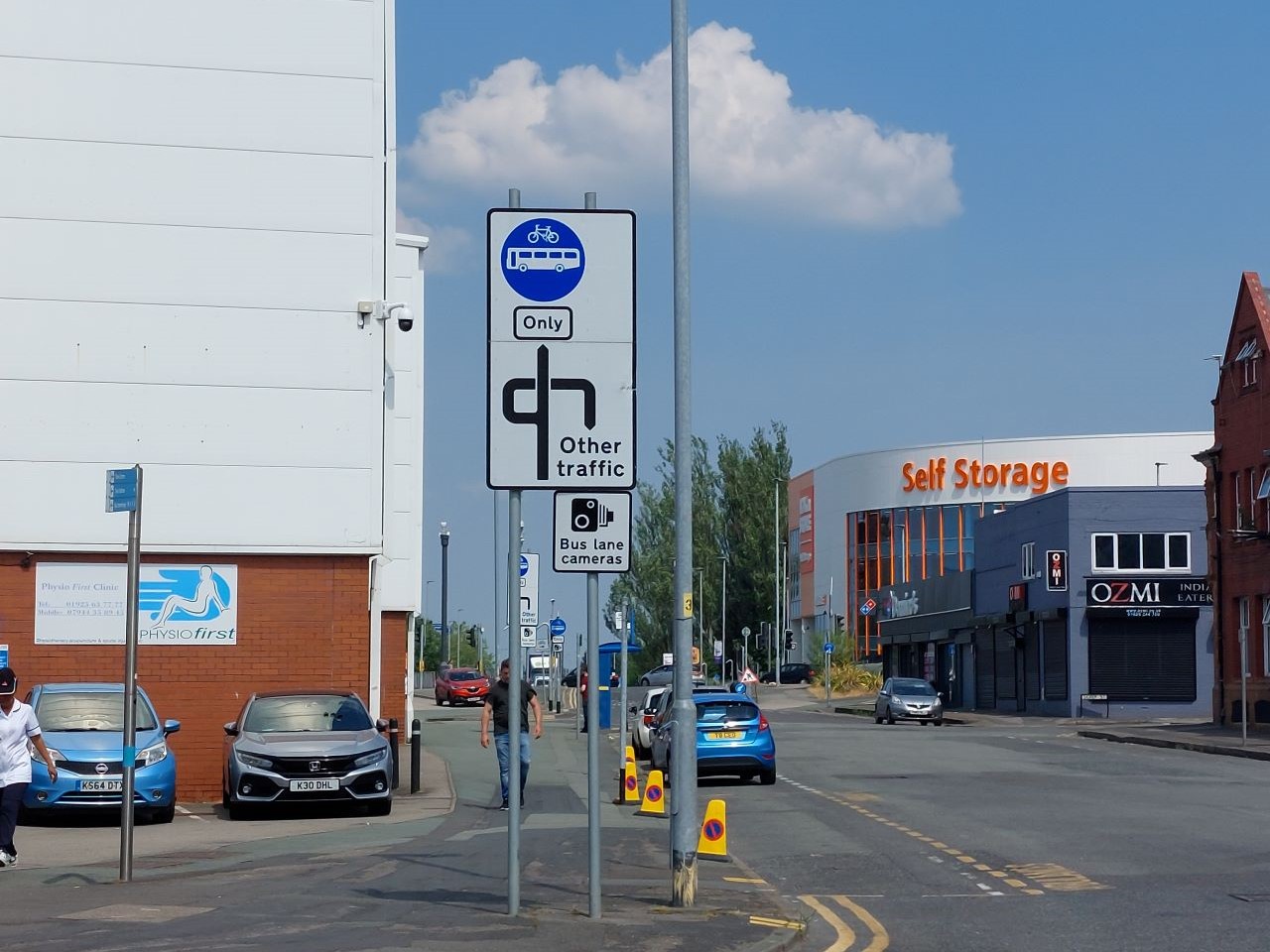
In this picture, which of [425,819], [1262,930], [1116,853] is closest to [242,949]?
[1262,930]

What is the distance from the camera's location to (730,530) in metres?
100

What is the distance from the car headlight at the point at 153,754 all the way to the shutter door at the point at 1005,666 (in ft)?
163

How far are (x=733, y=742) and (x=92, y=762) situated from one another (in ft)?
31.2

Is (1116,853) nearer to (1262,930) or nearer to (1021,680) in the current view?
(1262,930)

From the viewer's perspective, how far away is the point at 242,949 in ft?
31.2

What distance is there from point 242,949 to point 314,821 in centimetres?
1055

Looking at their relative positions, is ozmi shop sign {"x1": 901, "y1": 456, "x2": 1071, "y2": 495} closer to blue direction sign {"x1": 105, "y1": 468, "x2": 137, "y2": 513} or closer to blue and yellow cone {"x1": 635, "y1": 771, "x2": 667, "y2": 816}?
blue and yellow cone {"x1": 635, "y1": 771, "x2": 667, "y2": 816}

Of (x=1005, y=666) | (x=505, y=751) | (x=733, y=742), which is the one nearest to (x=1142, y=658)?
(x=1005, y=666)

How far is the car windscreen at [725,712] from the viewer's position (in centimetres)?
2570

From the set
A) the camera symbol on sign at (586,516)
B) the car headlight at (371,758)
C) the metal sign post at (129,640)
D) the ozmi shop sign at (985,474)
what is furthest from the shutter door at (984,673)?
the camera symbol on sign at (586,516)

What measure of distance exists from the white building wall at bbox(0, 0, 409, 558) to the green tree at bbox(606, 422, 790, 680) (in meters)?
71.3

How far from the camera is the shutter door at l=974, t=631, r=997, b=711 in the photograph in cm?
6912

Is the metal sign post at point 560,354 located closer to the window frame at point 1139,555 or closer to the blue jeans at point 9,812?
the blue jeans at point 9,812

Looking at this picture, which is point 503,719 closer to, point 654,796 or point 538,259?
point 654,796
